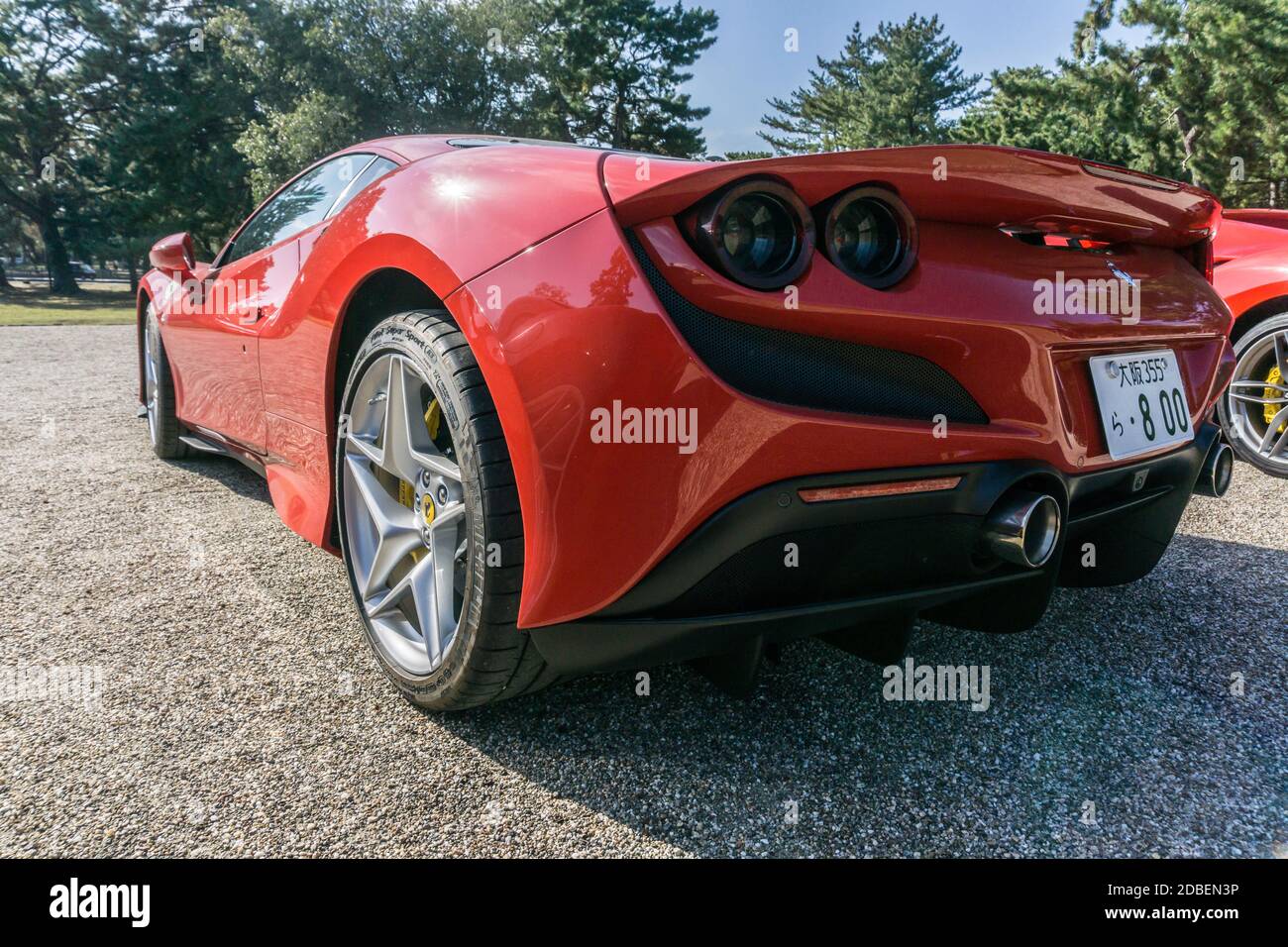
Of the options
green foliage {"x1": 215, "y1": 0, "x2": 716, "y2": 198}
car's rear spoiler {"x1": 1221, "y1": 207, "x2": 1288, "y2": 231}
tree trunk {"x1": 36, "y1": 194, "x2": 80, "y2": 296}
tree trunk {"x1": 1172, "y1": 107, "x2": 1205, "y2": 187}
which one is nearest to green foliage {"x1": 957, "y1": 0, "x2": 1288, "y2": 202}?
tree trunk {"x1": 1172, "y1": 107, "x2": 1205, "y2": 187}

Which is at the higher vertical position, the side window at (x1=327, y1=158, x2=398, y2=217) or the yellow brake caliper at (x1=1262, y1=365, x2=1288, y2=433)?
the side window at (x1=327, y1=158, x2=398, y2=217)

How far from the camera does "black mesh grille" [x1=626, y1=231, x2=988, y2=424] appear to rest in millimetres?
1277

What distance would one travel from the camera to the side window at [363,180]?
2363 millimetres

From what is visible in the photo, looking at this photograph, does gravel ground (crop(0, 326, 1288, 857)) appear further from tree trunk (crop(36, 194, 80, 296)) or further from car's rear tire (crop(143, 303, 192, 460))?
tree trunk (crop(36, 194, 80, 296))

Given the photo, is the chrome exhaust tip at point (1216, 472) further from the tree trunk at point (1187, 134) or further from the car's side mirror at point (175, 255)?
the tree trunk at point (1187, 134)

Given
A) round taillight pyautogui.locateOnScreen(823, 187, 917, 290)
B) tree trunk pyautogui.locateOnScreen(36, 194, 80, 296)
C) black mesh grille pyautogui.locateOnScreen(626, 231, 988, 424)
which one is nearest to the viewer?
black mesh grille pyautogui.locateOnScreen(626, 231, 988, 424)

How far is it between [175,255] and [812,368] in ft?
10.4

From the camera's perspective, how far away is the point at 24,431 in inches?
193

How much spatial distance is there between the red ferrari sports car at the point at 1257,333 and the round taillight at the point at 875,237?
361 centimetres

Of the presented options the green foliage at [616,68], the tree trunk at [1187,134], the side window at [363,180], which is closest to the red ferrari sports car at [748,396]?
the side window at [363,180]

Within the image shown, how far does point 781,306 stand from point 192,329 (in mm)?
2961

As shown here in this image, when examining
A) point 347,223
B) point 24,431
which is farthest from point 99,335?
point 347,223

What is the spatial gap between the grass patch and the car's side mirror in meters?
16.1
